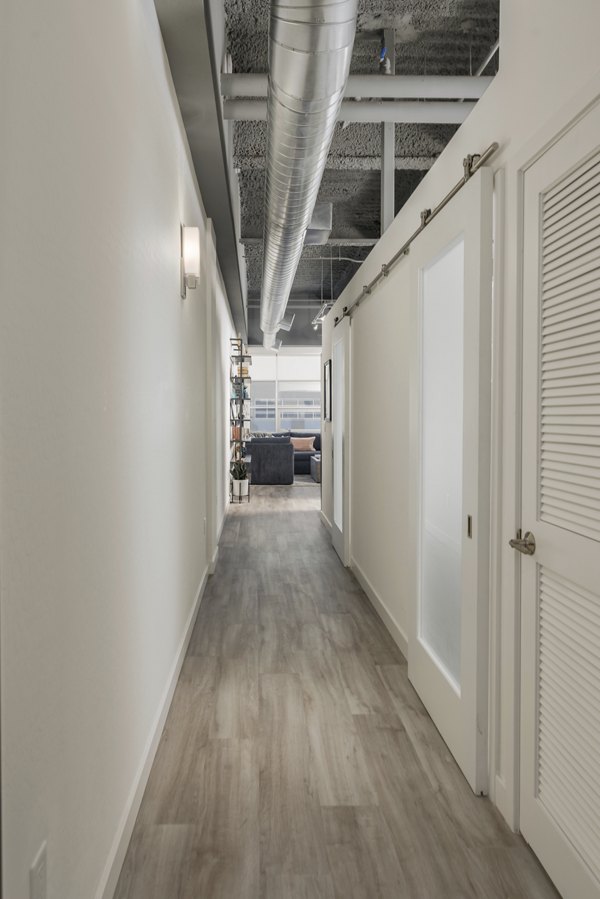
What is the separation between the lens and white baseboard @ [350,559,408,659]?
3115 mm

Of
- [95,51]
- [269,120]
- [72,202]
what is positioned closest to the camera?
[72,202]

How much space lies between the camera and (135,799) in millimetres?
1787

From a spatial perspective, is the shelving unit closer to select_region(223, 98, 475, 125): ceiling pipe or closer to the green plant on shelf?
the green plant on shelf

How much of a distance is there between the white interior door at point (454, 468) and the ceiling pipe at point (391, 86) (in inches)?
46.7

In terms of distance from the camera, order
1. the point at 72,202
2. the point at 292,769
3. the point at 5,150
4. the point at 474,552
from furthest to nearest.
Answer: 1. the point at 292,769
2. the point at 474,552
3. the point at 72,202
4. the point at 5,150

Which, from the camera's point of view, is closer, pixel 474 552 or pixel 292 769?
pixel 474 552

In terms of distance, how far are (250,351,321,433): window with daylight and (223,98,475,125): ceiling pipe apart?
9.80m

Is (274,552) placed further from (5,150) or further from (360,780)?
(5,150)

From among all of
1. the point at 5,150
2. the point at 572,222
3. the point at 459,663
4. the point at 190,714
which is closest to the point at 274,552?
the point at 190,714

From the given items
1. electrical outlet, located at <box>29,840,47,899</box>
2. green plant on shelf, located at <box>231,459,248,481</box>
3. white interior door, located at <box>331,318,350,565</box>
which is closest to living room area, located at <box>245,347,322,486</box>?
green plant on shelf, located at <box>231,459,248,481</box>

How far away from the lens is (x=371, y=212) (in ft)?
22.2

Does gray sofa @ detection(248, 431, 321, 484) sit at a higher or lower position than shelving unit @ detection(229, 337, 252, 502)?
lower

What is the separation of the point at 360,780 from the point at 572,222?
1.82 metres

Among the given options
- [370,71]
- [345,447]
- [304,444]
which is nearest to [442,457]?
[345,447]
